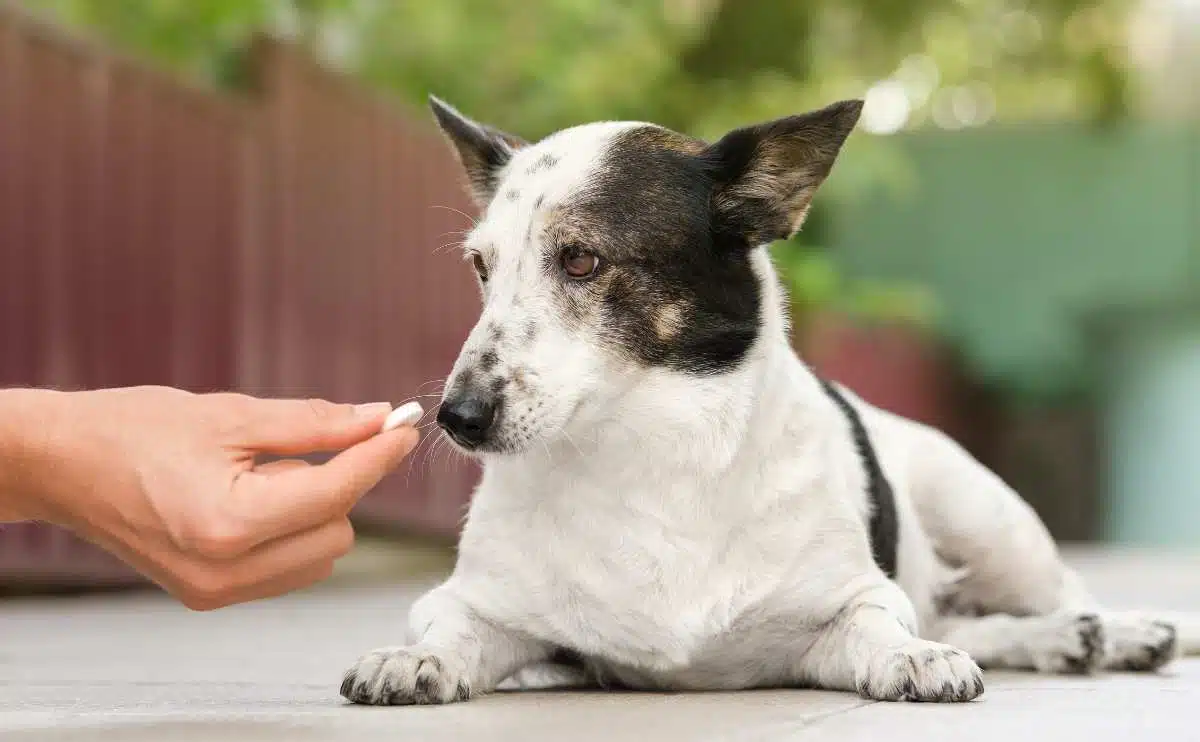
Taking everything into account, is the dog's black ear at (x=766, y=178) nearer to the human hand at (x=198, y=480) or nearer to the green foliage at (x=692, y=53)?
the human hand at (x=198, y=480)

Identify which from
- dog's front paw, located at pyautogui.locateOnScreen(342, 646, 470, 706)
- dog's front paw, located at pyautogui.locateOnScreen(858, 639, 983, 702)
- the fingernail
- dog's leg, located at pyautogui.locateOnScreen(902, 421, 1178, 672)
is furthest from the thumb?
dog's leg, located at pyautogui.locateOnScreen(902, 421, 1178, 672)

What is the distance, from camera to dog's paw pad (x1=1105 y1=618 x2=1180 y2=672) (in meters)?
3.45

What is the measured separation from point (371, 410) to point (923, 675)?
1059mm

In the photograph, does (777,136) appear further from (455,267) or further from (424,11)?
(424,11)

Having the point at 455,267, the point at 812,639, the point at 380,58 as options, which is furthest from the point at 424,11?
the point at 812,639

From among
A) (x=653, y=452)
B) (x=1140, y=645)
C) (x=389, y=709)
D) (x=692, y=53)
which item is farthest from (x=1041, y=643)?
(x=692, y=53)

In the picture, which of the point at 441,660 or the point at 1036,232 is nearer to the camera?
the point at 441,660

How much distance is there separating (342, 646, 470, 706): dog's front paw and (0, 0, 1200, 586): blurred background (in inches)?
49.9

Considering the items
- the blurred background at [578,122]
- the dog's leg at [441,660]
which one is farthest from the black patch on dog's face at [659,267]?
the blurred background at [578,122]

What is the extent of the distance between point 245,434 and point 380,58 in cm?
982

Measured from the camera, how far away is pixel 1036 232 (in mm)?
18422

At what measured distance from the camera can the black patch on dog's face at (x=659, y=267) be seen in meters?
2.95

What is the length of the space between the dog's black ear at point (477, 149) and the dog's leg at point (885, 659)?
1.26 metres

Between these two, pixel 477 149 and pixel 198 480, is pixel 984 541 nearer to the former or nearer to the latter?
pixel 477 149
